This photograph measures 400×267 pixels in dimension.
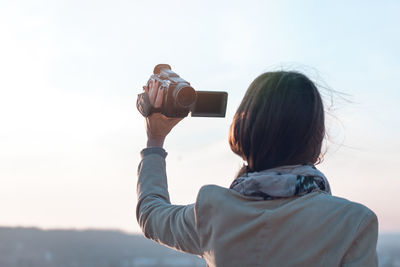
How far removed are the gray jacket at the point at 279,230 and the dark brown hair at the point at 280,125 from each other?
13 cm

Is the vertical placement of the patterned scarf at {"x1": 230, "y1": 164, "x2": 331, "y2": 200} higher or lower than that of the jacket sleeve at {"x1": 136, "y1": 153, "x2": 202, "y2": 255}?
higher

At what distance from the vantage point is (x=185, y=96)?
2008 mm

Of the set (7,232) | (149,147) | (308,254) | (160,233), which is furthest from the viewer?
(7,232)

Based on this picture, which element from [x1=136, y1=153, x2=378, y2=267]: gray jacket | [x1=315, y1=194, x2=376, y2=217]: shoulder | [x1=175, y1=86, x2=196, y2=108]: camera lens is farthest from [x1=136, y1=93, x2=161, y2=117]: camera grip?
[x1=315, y1=194, x2=376, y2=217]: shoulder

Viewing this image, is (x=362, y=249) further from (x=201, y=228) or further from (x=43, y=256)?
(x=43, y=256)

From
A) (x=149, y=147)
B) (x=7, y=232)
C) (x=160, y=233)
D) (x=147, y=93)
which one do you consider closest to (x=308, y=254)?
(x=160, y=233)

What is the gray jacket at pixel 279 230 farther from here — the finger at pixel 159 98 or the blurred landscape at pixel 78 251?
the blurred landscape at pixel 78 251

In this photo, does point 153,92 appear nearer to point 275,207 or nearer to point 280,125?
point 280,125

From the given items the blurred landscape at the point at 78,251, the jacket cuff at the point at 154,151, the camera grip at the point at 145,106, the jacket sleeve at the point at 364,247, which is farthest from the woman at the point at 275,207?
the blurred landscape at the point at 78,251

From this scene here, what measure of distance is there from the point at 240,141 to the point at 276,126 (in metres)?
0.12

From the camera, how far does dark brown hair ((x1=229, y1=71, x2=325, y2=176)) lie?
65.1 inches

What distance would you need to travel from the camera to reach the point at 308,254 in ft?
4.96

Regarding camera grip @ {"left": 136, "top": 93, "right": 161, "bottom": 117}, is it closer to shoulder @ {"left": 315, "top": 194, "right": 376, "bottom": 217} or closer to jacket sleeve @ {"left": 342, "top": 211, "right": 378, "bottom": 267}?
shoulder @ {"left": 315, "top": 194, "right": 376, "bottom": 217}

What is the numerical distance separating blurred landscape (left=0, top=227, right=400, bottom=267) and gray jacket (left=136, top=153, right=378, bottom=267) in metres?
62.5
